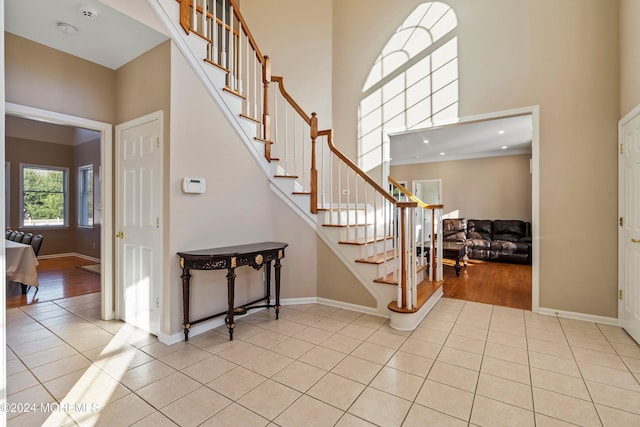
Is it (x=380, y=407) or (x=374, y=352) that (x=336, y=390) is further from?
(x=374, y=352)

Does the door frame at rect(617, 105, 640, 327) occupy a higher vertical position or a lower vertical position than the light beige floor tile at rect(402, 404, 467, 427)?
higher

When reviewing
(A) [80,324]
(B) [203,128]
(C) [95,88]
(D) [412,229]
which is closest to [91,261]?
(A) [80,324]

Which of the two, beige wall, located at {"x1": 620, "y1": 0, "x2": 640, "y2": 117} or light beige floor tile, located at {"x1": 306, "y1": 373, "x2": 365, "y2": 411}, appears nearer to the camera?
light beige floor tile, located at {"x1": 306, "y1": 373, "x2": 365, "y2": 411}

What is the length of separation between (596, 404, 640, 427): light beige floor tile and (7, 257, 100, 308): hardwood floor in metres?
5.50

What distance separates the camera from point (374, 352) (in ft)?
8.18

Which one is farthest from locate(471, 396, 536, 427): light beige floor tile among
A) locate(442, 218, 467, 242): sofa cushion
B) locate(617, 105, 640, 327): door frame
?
locate(442, 218, 467, 242): sofa cushion

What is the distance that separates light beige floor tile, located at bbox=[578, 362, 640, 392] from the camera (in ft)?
6.64

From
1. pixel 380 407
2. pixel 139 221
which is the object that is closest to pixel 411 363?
pixel 380 407

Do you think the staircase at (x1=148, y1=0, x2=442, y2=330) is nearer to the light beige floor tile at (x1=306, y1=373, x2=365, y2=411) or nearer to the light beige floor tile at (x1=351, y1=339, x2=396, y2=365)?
the light beige floor tile at (x1=351, y1=339, x2=396, y2=365)

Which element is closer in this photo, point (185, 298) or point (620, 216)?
point (185, 298)

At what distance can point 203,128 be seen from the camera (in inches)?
113

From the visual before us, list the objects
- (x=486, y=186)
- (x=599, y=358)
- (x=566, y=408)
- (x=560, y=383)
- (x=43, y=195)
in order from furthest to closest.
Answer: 1. (x=486, y=186)
2. (x=43, y=195)
3. (x=599, y=358)
4. (x=560, y=383)
5. (x=566, y=408)

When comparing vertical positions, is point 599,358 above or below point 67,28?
below

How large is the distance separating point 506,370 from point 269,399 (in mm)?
1744
